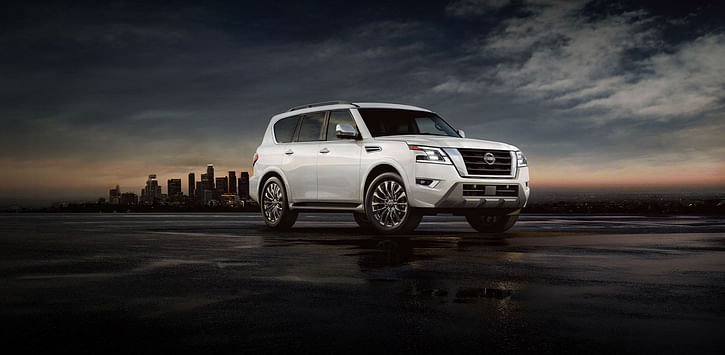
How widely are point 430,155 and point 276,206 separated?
405cm

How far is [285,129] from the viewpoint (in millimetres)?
14938

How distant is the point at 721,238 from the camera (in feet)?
40.1

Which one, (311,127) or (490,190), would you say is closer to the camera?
(490,190)

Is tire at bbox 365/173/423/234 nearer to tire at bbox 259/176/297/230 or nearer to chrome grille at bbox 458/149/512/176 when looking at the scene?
chrome grille at bbox 458/149/512/176

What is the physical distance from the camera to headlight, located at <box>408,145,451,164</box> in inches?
475

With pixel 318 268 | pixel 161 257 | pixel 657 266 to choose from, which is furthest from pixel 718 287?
pixel 161 257

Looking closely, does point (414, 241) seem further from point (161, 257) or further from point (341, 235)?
point (161, 257)

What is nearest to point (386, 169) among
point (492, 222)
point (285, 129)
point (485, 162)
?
point (485, 162)

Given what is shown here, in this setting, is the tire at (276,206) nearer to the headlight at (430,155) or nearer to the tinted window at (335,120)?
the tinted window at (335,120)

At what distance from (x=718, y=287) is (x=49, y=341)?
5.18 m

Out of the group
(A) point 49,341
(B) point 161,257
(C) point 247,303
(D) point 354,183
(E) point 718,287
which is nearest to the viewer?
(A) point 49,341

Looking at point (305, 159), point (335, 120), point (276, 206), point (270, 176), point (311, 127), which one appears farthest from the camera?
point (270, 176)

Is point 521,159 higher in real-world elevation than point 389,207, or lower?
higher

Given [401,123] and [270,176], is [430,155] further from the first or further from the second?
[270,176]
